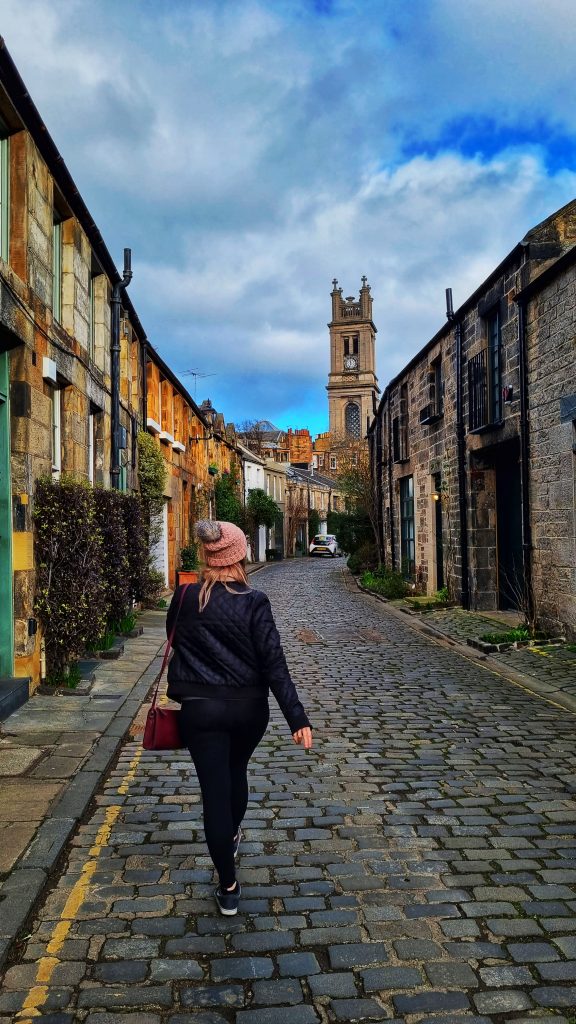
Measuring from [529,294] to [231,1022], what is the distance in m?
10.6

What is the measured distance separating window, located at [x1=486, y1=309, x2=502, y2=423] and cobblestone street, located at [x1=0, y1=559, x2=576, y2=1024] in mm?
7817

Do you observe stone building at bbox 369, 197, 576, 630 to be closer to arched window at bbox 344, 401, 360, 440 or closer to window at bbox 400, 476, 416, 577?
window at bbox 400, 476, 416, 577

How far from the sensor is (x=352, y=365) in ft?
314

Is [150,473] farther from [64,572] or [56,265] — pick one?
[64,572]

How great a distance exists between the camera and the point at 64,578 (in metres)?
7.98

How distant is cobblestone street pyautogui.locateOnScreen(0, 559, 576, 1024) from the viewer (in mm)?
2830

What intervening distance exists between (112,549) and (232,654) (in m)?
6.99

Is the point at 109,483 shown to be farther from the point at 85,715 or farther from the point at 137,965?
the point at 137,965

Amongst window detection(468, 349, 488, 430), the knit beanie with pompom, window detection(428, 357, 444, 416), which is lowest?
the knit beanie with pompom

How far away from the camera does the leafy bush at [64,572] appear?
7.80 meters

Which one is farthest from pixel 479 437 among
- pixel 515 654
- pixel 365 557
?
pixel 365 557

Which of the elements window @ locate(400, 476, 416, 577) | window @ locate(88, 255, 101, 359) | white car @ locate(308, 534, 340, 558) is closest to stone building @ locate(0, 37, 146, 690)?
window @ locate(88, 255, 101, 359)

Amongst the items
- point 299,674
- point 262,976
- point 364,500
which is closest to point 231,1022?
point 262,976

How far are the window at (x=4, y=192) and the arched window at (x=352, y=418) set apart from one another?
85.5 metres
